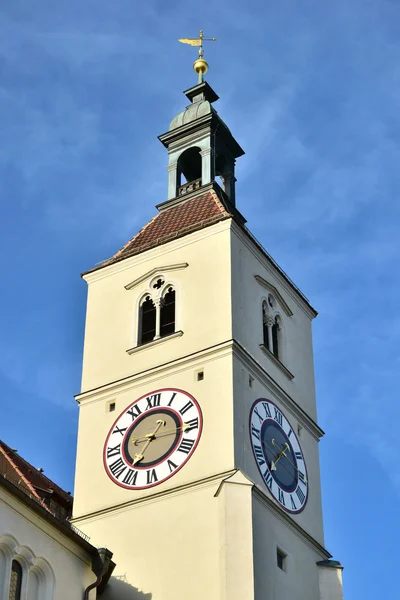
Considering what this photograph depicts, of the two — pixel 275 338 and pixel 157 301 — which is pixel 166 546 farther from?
pixel 275 338

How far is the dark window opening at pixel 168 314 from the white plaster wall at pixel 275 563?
5.51m

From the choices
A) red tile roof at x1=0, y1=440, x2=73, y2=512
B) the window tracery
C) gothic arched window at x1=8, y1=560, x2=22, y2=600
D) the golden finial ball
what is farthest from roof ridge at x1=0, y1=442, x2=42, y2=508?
the golden finial ball

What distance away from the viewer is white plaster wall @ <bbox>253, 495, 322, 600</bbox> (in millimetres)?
27030

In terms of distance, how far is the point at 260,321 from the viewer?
105ft

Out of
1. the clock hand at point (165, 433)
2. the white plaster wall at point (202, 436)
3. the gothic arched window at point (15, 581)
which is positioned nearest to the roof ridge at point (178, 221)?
the white plaster wall at point (202, 436)

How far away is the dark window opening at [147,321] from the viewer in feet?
106

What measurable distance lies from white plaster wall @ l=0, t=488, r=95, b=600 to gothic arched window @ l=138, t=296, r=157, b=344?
6.79 m

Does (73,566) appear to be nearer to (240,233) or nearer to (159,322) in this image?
(159,322)

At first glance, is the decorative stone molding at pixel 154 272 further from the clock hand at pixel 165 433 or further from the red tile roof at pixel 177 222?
the clock hand at pixel 165 433

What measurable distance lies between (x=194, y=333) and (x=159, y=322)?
4.23 ft


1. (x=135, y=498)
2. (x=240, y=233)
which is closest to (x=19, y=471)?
(x=135, y=498)

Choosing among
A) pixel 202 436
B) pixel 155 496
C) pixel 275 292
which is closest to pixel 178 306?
pixel 275 292

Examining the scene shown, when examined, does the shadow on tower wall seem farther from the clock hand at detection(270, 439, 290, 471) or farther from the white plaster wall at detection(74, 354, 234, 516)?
the clock hand at detection(270, 439, 290, 471)

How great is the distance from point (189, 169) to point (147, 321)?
761 centimetres
